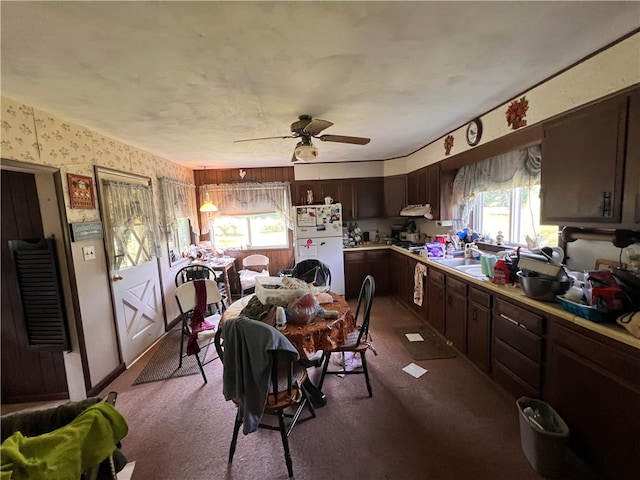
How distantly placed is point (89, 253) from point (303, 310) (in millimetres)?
1988

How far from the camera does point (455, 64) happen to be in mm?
1631

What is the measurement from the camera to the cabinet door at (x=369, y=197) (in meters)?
4.79

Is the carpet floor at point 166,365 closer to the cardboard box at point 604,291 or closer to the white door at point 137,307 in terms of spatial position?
the white door at point 137,307

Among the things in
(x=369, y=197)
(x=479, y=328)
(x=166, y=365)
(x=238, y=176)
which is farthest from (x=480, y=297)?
(x=238, y=176)

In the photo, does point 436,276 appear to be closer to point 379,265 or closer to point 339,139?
point 379,265

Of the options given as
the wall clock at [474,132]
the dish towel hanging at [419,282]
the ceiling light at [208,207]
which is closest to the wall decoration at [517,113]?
the wall clock at [474,132]

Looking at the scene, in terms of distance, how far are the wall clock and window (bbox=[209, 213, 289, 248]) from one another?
3186mm

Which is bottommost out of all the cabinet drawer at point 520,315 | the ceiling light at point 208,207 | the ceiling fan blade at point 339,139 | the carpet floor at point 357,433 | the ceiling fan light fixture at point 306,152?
the carpet floor at point 357,433

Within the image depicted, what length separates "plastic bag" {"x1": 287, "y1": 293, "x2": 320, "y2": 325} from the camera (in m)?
→ 1.90

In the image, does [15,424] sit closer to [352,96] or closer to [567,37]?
[352,96]

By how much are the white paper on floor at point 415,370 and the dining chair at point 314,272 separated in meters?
1.16

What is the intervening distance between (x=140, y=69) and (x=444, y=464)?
2.89 metres

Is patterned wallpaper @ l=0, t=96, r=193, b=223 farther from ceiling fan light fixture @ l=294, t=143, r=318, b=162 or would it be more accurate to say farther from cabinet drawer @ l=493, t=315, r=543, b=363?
cabinet drawer @ l=493, t=315, r=543, b=363

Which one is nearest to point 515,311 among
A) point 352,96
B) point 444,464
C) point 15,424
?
point 444,464
